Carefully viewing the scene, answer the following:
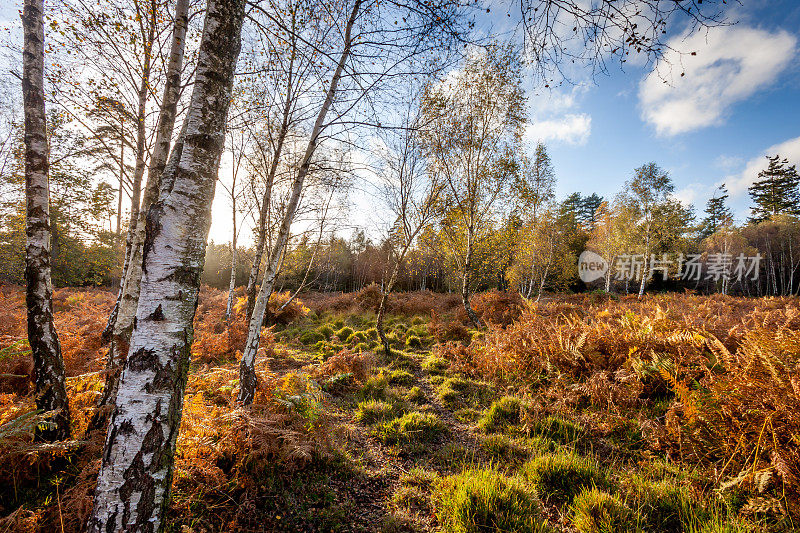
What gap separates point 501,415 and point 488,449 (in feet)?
2.92

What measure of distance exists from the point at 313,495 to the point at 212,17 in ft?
13.1

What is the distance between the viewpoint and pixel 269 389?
12.1 ft

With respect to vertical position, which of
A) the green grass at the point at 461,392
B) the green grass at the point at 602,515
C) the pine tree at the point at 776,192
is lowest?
the green grass at the point at 461,392

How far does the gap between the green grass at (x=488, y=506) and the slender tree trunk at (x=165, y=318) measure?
209cm

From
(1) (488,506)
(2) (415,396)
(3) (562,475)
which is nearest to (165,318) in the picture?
(1) (488,506)

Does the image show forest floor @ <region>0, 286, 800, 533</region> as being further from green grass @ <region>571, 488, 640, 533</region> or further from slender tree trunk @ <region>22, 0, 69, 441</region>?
slender tree trunk @ <region>22, 0, 69, 441</region>

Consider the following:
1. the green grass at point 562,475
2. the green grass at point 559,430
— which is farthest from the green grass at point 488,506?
the green grass at point 559,430

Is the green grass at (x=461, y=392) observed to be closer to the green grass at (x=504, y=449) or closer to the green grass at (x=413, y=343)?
the green grass at (x=504, y=449)

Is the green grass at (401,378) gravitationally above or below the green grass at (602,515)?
below

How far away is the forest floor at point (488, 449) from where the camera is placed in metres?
2.19

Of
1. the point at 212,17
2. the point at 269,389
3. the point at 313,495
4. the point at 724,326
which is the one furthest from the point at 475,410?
the point at 212,17

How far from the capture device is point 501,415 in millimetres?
4160

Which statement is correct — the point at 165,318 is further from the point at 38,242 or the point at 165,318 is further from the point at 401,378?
the point at 401,378

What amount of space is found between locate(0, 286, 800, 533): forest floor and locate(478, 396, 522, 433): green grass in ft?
0.09
